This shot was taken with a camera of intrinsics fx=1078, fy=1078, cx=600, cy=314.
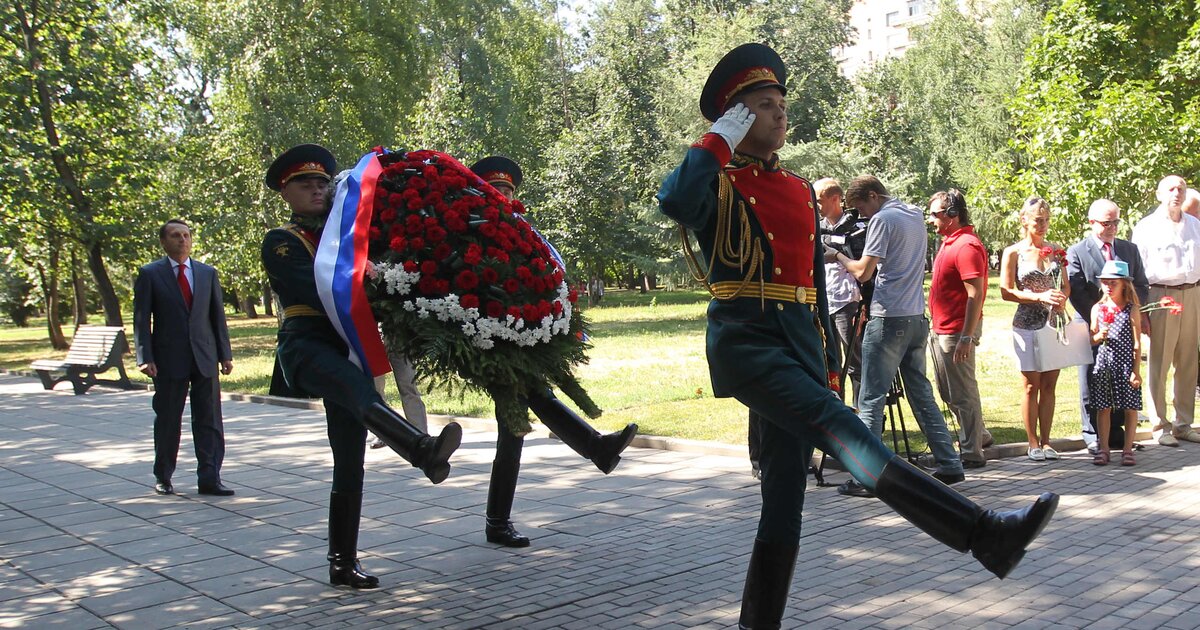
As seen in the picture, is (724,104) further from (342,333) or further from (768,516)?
(342,333)

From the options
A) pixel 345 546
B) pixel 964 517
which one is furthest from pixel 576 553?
pixel 964 517

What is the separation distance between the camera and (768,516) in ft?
14.5

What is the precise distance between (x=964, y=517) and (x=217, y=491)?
21.1 feet

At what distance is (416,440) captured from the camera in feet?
16.8

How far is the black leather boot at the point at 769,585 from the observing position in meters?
4.35

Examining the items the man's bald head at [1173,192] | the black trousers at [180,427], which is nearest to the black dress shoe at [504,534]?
the black trousers at [180,427]

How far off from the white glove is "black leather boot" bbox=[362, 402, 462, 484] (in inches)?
71.9

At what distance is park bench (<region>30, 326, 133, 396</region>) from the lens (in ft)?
59.3

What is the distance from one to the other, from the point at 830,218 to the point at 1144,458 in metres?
3.13

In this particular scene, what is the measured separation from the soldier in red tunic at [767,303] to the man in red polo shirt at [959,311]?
3.68 meters

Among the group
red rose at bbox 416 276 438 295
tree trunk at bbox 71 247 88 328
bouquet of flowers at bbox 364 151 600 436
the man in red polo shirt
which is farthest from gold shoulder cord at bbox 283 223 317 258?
tree trunk at bbox 71 247 88 328

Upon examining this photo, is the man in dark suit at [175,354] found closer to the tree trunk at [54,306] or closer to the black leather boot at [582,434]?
the black leather boot at [582,434]

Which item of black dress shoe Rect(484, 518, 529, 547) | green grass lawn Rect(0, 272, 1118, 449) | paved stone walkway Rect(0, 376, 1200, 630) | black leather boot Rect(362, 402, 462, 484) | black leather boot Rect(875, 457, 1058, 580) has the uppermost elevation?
black leather boot Rect(362, 402, 462, 484)

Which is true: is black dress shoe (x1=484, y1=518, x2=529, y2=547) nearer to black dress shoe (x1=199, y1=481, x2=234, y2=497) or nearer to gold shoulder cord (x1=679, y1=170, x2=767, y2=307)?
gold shoulder cord (x1=679, y1=170, x2=767, y2=307)
